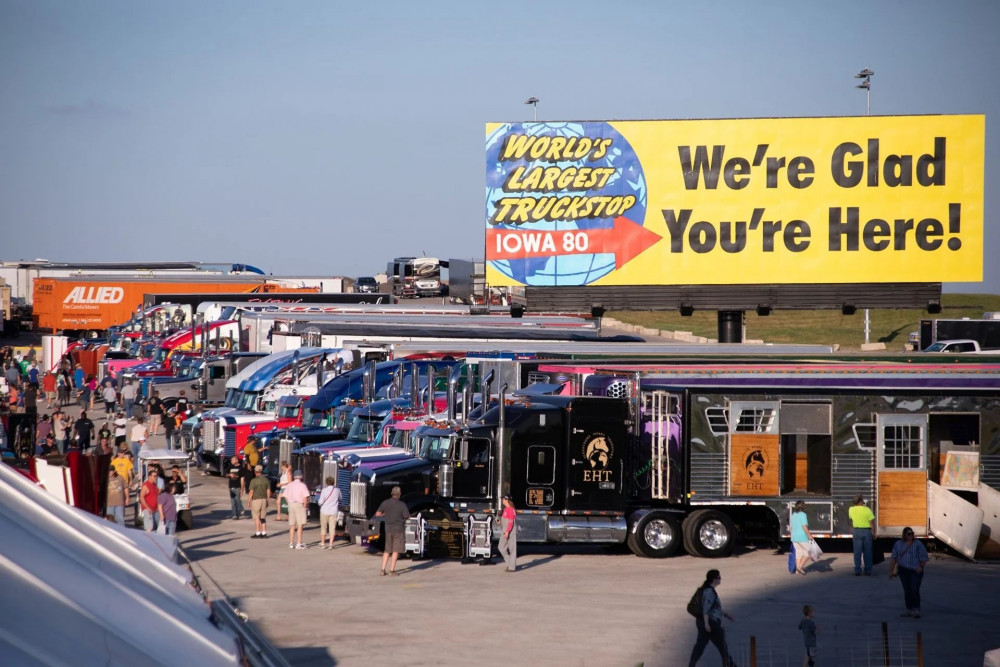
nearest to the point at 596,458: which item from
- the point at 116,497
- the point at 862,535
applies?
the point at 862,535

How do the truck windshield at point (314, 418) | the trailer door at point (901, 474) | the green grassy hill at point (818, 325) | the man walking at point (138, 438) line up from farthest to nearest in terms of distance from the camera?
the green grassy hill at point (818, 325) < the man walking at point (138, 438) < the truck windshield at point (314, 418) < the trailer door at point (901, 474)

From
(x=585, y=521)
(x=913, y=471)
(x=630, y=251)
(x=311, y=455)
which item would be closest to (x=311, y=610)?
(x=585, y=521)

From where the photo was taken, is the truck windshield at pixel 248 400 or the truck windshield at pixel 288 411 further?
the truck windshield at pixel 248 400

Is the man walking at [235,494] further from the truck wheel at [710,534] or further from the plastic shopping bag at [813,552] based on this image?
the plastic shopping bag at [813,552]

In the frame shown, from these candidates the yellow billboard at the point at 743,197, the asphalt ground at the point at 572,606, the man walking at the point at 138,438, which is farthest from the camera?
the yellow billboard at the point at 743,197

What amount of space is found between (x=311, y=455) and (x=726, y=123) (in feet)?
46.6

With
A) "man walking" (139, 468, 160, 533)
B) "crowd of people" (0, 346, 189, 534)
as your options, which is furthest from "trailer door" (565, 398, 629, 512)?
"man walking" (139, 468, 160, 533)

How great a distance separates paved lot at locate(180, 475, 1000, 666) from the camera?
1417 centimetres

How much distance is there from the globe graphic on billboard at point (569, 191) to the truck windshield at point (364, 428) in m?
8.40

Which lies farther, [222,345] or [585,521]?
[222,345]

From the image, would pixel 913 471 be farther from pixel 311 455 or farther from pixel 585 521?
pixel 311 455

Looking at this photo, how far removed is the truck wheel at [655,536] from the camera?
809 inches

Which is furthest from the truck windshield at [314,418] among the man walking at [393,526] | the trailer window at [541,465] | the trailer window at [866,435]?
the trailer window at [866,435]

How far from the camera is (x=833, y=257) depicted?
105 feet
